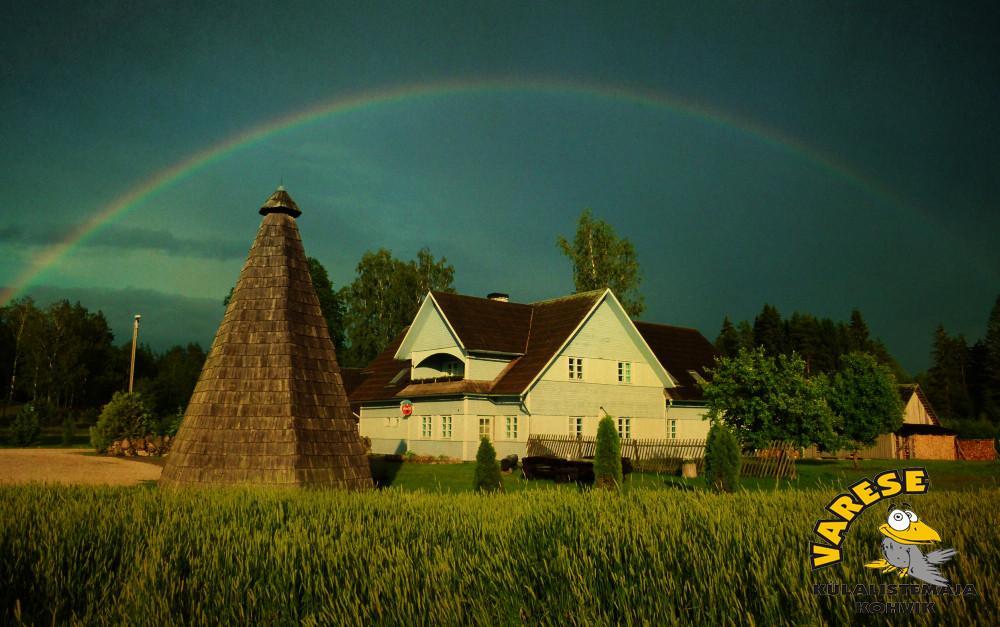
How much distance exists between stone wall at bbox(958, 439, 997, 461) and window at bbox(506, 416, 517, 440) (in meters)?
36.5

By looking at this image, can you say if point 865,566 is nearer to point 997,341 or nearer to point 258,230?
point 258,230

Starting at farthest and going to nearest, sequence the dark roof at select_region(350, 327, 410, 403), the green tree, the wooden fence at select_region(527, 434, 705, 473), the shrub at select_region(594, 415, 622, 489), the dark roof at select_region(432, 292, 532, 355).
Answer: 1. the green tree
2. the dark roof at select_region(350, 327, 410, 403)
3. the dark roof at select_region(432, 292, 532, 355)
4. the wooden fence at select_region(527, 434, 705, 473)
5. the shrub at select_region(594, 415, 622, 489)

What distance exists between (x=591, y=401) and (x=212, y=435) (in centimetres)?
2546

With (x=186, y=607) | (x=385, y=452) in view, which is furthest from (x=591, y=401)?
(x=186, y=607)

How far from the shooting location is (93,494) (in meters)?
10.3

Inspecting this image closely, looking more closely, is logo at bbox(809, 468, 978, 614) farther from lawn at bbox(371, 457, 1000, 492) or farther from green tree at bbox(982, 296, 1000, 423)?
green tree at bbox(982, 296, 1000, 423)

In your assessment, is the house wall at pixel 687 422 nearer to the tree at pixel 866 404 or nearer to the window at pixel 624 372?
the window at pixel 624 372

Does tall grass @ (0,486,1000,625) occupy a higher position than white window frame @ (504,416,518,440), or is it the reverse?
white window frame @ (504,416,518,440)

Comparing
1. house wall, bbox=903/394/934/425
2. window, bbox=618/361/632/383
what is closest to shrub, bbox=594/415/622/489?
window, bbox=618/361/632/383

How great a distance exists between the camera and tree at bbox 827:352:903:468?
4316cm

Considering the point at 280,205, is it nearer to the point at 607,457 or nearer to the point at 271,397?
the point at 271,397

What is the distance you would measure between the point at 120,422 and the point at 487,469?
31235mm

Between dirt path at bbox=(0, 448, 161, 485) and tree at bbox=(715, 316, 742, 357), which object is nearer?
dirt path at bbox=(0, 448, 161, 485)

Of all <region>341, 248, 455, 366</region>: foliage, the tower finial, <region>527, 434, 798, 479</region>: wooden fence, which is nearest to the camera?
the tower finial
